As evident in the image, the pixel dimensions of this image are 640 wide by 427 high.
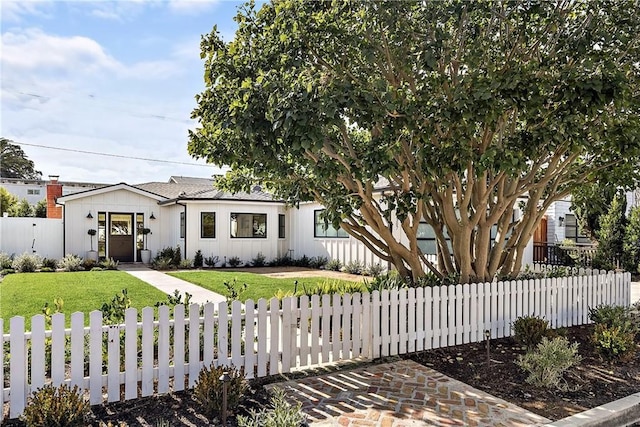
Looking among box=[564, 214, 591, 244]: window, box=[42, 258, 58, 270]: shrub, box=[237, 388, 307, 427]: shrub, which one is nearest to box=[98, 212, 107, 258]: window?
box=[42, 258, 58, 270]: shrub

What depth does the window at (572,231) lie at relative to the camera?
939 inches

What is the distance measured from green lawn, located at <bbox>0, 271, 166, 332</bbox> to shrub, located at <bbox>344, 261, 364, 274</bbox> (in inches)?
255

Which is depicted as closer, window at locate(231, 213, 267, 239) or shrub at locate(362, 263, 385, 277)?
shrub at locate(362, 263, 385, 277)

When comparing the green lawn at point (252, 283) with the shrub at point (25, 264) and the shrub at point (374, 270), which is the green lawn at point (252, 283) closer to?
the shrub at point (374, 270)

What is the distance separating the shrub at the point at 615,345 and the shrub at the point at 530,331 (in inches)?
24.5

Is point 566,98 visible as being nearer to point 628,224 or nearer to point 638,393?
point 638,393

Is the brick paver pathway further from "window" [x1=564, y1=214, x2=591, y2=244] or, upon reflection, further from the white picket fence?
"window" [x1=564, y1=214, x2=591, y2=244]

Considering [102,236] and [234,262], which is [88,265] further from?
[234,262]

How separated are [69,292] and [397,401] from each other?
864 centimetres

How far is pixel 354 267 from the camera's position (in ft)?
48.9

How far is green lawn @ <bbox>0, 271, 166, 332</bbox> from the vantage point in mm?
8203

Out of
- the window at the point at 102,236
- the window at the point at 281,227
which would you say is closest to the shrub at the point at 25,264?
the window at the point at 102,236

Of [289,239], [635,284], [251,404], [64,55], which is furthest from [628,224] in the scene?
[64,55]

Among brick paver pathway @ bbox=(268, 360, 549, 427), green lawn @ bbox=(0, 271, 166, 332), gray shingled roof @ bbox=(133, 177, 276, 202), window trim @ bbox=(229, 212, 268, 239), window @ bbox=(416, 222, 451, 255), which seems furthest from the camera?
window trim @ bbox=(229, 212, 268, 239)
